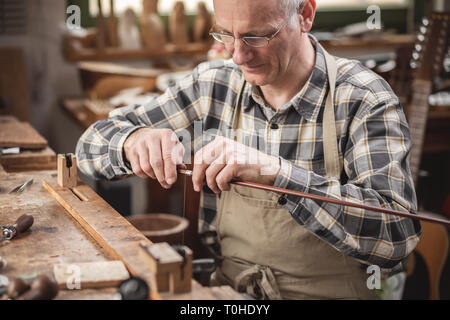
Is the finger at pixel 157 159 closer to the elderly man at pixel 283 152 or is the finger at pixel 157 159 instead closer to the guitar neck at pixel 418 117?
the elderly man at pixel 283 152

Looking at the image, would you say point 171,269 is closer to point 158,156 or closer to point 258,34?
point 158,156

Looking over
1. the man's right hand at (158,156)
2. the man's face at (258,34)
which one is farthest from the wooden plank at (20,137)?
the man's face at (258,34)

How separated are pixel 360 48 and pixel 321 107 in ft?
10.8

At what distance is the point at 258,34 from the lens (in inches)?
66.6

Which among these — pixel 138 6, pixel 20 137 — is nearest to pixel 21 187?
pixel 20 137

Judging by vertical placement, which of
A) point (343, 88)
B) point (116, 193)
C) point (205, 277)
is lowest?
point (116, 193)

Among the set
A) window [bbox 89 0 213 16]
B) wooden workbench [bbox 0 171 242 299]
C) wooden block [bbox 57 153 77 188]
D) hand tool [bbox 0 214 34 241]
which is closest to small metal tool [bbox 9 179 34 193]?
wooden workbench [bbox 0 171 242 299]

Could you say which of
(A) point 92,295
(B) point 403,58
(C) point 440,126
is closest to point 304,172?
(A) point 92,295

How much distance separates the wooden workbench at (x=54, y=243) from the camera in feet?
3.72

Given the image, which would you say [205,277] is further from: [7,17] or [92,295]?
[7,17]

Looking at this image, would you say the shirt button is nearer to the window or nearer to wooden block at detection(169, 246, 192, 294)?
wooden block at detection(169, 246, 192, 294)

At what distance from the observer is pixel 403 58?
345 centimetres

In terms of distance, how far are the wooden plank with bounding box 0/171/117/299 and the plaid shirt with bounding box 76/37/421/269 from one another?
0.30m

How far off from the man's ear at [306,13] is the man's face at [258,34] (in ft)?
0.11
